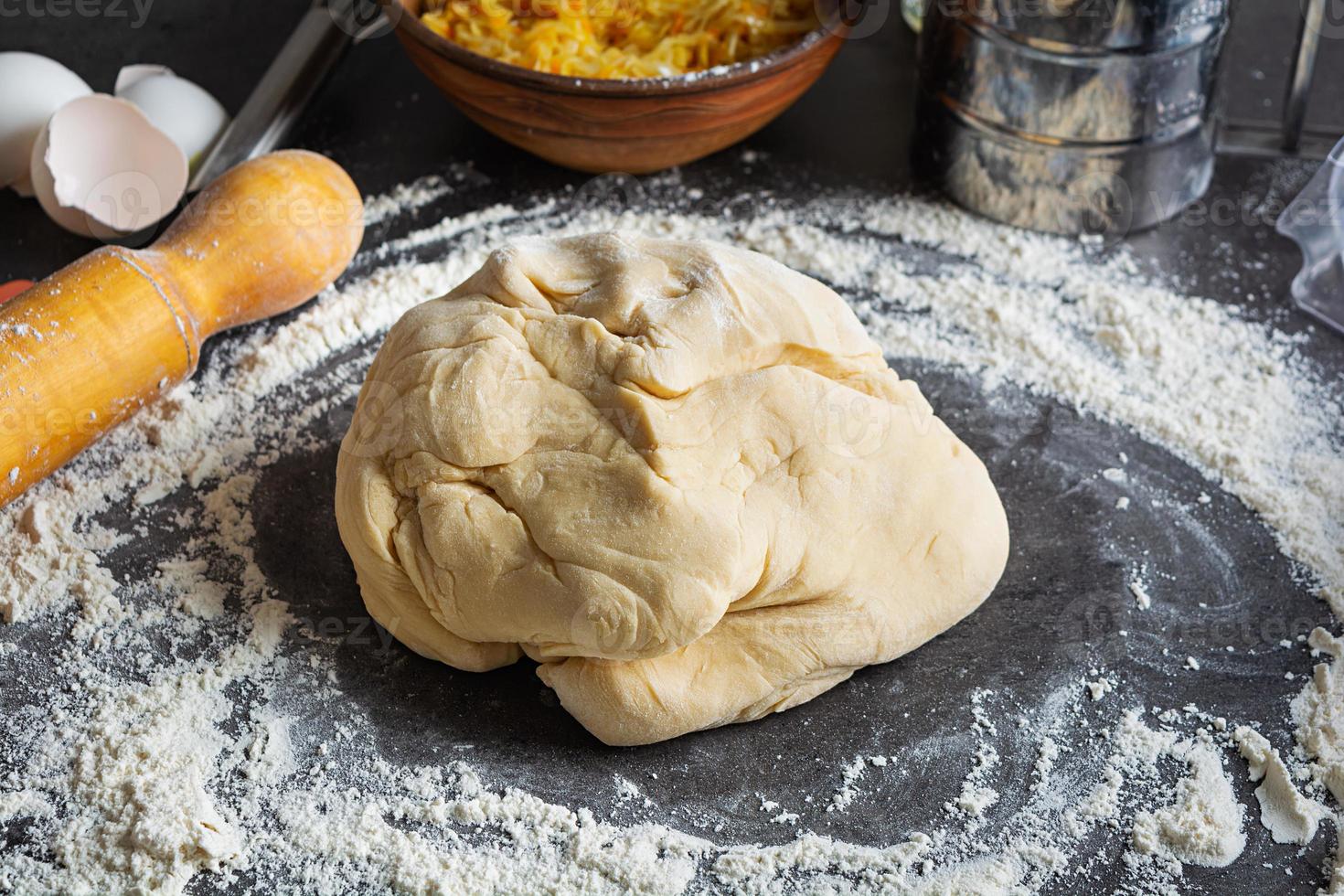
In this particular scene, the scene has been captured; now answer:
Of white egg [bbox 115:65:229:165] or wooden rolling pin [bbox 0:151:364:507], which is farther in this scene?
white egg [bbox 115:65:229:165]

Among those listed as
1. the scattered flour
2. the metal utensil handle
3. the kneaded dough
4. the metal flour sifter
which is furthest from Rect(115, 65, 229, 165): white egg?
the scattered flour

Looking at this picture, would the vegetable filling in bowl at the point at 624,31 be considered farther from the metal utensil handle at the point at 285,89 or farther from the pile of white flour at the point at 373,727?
the pile of white flour at the point at 373,727

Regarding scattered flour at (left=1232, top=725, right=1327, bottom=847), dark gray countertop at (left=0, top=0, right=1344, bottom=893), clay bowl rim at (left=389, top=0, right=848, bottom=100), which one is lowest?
scattered flour at (left=1232, top=725, right=1327, bottom=847)

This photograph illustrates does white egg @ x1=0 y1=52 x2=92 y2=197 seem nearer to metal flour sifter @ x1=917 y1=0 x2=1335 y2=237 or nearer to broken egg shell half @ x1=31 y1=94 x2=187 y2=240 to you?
broken egg shell half @ x1=31 y1=94 x2=187 y2=240

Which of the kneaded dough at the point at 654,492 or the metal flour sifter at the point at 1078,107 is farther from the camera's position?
the metal flour sifter at the point at 1078,107

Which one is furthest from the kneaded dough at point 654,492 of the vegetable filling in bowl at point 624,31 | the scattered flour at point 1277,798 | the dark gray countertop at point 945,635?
the vegetable filling in bowl at point 624,31

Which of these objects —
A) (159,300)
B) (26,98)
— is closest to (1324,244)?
(159,300)
